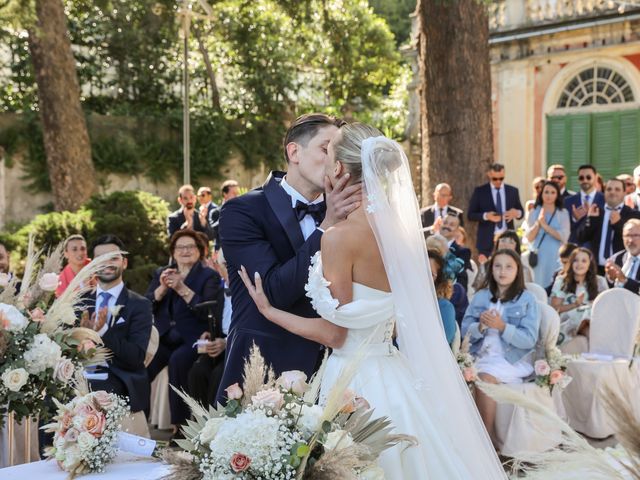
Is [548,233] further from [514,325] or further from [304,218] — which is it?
[304,218]

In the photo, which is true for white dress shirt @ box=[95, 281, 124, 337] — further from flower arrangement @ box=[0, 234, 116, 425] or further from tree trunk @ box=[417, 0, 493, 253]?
tree trunk @ box=[417, 0, 493, 253]

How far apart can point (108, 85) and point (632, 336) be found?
16394mm

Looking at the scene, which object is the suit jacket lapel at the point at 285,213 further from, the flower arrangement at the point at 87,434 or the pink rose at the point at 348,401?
the pink rose at the point at 348,401

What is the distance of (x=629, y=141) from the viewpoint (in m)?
18.0

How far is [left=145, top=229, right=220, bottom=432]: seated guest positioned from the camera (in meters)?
7.66

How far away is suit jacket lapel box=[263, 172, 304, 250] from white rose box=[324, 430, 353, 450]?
1.21 meters

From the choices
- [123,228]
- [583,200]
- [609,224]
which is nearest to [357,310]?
[609,224]

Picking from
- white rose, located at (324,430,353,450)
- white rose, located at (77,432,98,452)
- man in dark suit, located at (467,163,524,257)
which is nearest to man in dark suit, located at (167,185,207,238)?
man in dark suit, located at (467,163,524,257)

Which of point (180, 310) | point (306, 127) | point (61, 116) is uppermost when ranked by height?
point (61, 116)

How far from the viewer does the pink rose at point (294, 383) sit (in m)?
2.79

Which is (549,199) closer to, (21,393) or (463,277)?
(463,277)

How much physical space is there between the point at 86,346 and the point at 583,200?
7.67 metres

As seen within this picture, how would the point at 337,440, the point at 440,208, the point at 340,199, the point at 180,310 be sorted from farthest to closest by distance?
the point at 440,208 < the point at 180,310 < the point at 340,199 < the point at 337,440

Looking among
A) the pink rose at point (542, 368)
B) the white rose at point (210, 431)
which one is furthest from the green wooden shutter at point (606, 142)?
the white rose at point (210, 431)
